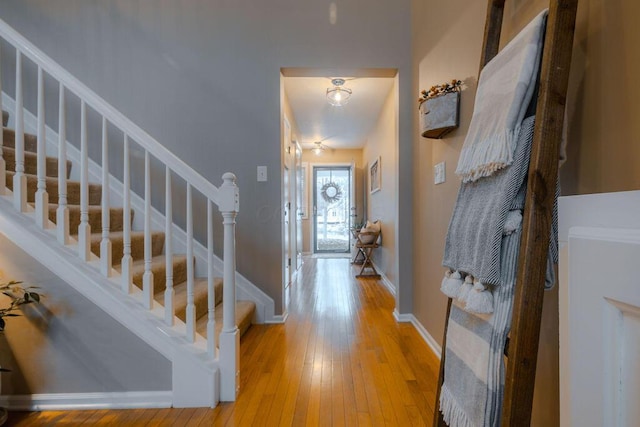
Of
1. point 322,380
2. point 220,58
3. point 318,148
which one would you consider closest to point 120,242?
point 322,380

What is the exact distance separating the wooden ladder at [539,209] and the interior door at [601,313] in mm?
63

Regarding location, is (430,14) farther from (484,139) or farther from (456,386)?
(456,386)

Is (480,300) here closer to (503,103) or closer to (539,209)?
(539,209)

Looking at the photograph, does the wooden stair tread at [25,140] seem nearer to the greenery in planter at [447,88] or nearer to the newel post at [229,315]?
the newel post at [229,315]

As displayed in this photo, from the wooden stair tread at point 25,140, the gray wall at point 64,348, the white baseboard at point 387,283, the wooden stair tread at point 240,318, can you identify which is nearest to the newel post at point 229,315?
the gray wall at point 64,348

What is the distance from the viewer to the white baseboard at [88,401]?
1345 mm

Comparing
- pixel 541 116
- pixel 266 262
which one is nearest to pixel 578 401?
pixel 541 116

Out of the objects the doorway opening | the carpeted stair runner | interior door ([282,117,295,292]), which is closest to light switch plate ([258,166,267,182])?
interior door ([282,117,295,292])

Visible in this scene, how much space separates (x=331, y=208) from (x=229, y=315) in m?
5.23

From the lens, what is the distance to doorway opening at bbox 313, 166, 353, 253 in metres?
6.53

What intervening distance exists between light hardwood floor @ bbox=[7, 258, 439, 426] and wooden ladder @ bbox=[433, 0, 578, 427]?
27.8 inches

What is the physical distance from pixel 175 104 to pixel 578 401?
269cm

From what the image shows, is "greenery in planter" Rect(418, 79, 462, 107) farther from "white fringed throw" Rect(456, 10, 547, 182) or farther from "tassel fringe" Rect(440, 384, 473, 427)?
"tassel fringe" Rect(440, 384, 473, 427)

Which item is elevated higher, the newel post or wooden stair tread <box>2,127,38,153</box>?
wooden stair tread <box>2,127,38,153</box>
